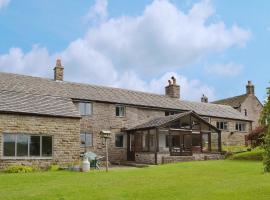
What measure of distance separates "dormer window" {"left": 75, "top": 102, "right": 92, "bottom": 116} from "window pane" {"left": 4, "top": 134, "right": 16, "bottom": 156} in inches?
386

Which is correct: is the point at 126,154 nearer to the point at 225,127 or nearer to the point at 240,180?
the point at 225,127

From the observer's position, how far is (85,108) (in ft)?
125

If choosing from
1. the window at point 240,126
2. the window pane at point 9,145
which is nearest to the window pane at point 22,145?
the window pane at point 9,145

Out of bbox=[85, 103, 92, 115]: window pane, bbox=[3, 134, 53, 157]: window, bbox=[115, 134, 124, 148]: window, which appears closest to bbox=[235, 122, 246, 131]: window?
bbox=[115, 134, 124, 148]: window

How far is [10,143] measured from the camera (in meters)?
28.4

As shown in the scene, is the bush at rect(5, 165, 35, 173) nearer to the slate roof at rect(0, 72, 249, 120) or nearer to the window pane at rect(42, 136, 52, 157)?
the window pane at rect(42, 136, 52, 157)

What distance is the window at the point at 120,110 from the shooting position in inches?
1591

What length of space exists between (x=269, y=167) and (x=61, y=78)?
101 feet

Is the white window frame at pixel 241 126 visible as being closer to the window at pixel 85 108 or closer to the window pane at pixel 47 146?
the window at pixel 85 108

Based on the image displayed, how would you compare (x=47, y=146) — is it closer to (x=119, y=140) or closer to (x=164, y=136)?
(x=119, y=140)

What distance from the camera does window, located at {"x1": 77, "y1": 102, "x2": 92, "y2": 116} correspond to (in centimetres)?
3778

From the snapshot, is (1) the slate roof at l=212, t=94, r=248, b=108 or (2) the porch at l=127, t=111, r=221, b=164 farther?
(1) the slate roof at l=212, t=94, r=248, b=108

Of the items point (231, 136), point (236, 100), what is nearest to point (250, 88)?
point (236, 100)

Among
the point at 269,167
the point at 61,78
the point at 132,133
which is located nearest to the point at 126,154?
the point at 132,133
